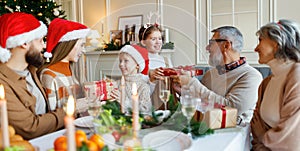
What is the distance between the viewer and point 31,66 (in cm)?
170

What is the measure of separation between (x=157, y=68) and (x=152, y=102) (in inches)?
7.6

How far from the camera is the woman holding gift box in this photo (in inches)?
51.4

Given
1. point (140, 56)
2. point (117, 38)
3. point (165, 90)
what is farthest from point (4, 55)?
point (117, 38)

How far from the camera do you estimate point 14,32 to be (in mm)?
1506

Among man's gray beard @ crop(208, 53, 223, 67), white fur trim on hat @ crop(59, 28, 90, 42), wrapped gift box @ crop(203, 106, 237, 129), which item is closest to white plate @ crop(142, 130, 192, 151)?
wrapped gift box @ crop(203, 106, 237, 129)

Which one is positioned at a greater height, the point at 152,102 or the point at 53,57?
the point at 53,57

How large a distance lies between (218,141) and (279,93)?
0.43 m

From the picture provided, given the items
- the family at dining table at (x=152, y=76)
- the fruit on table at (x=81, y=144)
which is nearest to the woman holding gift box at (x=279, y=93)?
the family at dining table at (x=152, y=76)

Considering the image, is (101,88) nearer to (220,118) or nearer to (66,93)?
(66,93)

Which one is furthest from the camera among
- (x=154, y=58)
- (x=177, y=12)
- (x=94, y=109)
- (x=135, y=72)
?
(x=177, y=12)

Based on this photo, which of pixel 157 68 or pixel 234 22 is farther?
pixel 234 22

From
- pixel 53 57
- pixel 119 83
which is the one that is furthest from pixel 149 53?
pixel 53 57

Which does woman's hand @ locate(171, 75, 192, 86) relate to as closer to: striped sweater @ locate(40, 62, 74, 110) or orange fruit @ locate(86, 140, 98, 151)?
striped sweater @ locate(40, 62, 74, 110)

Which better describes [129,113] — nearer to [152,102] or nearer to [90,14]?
[152,102]
